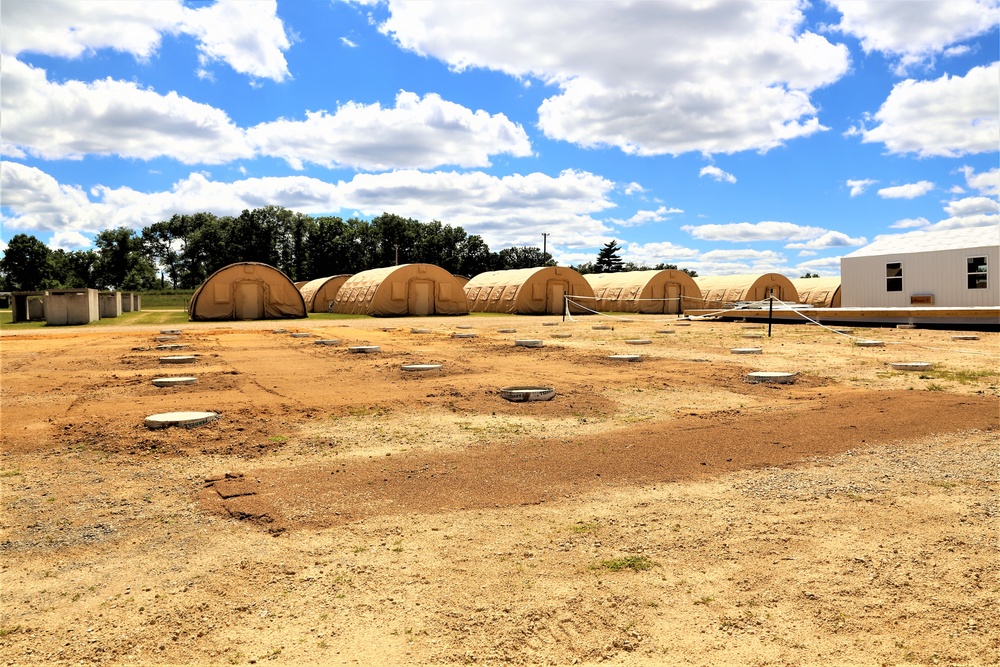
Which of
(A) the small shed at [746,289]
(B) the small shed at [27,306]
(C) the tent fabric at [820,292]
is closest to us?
(B) the small shed at [27,306]

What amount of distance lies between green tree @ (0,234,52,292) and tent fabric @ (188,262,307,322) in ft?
210

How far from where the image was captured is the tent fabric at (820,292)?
176ft

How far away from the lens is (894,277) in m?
31.7

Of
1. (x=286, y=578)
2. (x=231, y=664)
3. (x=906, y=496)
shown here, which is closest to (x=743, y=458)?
(x=906, y=496)

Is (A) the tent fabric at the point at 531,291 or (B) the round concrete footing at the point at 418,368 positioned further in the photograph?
(A) the tent fabric at the point at 531,291

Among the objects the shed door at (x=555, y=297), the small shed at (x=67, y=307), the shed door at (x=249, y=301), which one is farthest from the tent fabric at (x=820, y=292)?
the small shed at (x=67, y=307)

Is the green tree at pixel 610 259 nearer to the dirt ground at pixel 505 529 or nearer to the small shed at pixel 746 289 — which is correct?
the small shed at pixel 746 289

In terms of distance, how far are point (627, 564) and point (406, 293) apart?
4178 centimetres

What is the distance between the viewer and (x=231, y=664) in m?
3.36

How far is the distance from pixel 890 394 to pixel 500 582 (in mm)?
9080

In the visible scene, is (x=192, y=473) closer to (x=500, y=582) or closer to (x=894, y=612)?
(x=500, y=582)

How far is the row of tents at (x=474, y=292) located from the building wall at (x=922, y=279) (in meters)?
9.24

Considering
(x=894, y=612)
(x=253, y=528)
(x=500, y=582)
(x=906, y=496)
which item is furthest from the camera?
(x=906, y=496)

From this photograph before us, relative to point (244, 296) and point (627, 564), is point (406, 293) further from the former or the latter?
point (627, 564)
